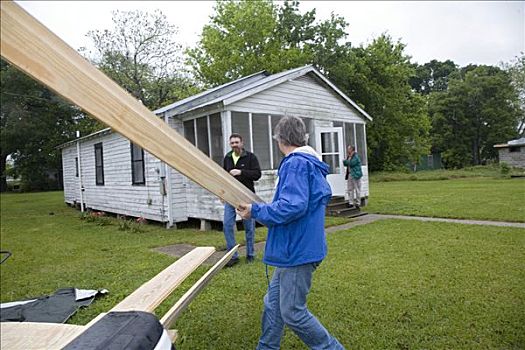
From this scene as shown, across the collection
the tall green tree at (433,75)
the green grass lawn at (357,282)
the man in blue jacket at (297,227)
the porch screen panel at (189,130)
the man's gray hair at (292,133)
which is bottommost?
the green grass lawn at (357,282)

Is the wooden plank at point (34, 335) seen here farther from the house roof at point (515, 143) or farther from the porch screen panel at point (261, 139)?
the porch screen panel at point (261, 139)

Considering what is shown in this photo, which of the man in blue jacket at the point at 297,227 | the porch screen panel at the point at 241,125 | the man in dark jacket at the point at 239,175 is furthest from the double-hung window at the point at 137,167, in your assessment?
the man in blue jacket at the point at 297,227

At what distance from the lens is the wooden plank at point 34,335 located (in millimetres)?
1851

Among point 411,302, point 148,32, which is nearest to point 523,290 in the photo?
point 411,302

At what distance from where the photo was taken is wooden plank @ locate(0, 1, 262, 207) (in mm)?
788

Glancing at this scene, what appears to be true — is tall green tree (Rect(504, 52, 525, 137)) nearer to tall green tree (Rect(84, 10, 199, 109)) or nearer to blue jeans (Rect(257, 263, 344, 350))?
blue jeans (Rect(257, 263, 344, 350))

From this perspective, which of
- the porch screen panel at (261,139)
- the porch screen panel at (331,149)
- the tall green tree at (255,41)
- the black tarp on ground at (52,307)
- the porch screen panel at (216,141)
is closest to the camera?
the tall green tree at (255,41)

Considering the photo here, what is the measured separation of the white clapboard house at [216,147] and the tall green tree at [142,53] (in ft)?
6.08

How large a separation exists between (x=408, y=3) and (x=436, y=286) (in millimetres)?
2181

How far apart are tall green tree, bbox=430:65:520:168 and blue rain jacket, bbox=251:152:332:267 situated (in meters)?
0.91

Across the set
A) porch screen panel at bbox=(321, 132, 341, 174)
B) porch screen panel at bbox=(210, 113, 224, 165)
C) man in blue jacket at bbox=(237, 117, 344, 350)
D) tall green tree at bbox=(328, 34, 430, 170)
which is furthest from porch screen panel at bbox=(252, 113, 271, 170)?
man in blue jacket at bbox=(237, 117, 344, 350)

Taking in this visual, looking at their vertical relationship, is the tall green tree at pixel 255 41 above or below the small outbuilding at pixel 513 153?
above

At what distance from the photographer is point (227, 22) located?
225 centimetres

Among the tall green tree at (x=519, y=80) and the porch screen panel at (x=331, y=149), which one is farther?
the porch screen panel at (x=331, y=149)
